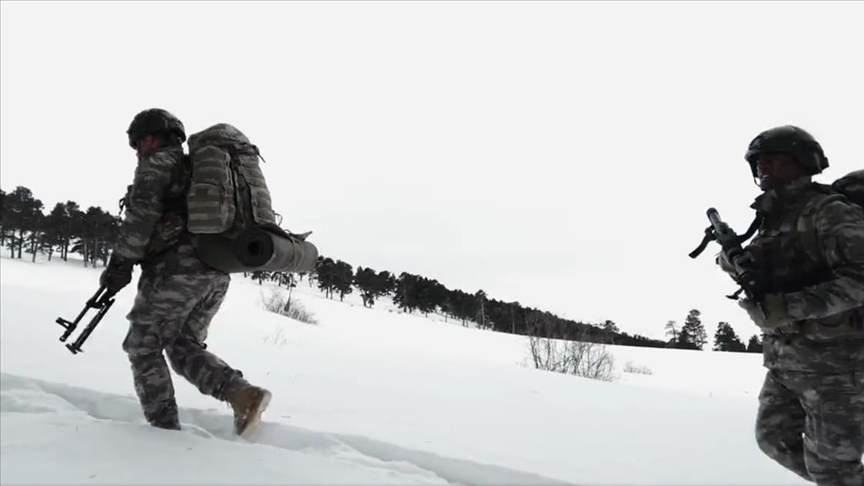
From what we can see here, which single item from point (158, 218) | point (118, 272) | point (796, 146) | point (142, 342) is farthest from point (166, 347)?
point (796, 146)

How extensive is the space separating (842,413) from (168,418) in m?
3.41

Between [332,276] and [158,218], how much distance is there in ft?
206

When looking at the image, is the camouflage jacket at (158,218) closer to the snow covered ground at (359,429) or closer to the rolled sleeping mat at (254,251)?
the rolled sleeping mat at (254,251)

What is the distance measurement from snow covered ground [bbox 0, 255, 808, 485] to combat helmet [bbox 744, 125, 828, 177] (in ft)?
6.30

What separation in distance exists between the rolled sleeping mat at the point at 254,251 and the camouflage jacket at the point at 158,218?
107 mm

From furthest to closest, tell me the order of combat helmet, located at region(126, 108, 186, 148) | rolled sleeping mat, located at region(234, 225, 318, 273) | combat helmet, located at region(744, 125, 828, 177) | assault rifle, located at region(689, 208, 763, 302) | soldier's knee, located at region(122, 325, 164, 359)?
combat helmet, located at region(126, 108, 186, 148)
soldier's knee, located at region(122, 325, 164, 359)
rolled sleeping mat, located at region(234, 225, 318, 273)
combat helmet, located at region(744, 125, 828, 177)
assault rifle, located at region(689, 208, 763, 302)

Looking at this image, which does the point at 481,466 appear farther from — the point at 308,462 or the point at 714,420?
the point at 714,420

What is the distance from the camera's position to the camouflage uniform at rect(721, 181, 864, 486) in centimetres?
218

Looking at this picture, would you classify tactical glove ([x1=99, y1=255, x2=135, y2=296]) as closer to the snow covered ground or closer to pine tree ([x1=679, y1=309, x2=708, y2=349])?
the snow covered ground

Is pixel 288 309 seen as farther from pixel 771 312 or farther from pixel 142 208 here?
pixel 771 312

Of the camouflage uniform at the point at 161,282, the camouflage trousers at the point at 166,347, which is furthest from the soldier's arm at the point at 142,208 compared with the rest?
the camouflage trousers at the point at 166,347

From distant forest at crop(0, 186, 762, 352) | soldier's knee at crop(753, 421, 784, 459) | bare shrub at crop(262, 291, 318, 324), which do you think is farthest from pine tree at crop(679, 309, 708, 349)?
soldier's knee at crop(753, 421, 784, 459)

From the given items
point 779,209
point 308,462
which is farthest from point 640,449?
point 308,462

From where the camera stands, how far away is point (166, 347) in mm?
3172
